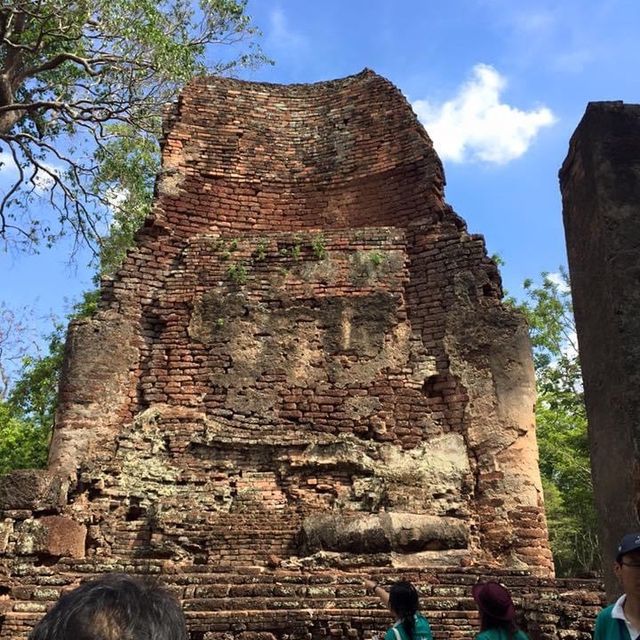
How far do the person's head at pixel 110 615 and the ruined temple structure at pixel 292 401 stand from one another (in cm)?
491

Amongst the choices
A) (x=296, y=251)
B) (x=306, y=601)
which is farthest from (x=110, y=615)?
(x=296, y=251)

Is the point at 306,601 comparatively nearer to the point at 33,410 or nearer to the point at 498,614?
the point at 498,614

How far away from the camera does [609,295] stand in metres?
3.38

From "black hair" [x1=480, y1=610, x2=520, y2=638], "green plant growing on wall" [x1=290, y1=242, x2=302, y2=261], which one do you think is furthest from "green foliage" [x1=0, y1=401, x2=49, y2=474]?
"black hair" [x1=480, y1=610, x2=520, y2=638]

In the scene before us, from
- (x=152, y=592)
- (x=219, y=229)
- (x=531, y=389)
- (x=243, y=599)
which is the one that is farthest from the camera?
(x=219, y=229)

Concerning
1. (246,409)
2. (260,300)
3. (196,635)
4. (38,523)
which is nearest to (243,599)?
(196,635)

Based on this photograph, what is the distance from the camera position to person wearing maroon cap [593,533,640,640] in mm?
2334

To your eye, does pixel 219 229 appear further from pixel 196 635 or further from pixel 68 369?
pixel 196 635

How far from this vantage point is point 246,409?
9.19 meters

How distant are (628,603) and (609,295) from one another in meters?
1.52

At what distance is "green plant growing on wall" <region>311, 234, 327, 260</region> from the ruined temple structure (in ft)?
0.12

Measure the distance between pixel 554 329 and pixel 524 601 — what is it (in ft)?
60.2

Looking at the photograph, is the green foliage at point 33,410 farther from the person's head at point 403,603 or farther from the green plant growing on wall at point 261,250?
the person's head at point 403,603

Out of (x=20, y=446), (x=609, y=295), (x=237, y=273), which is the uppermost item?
(x=237, y=273)
